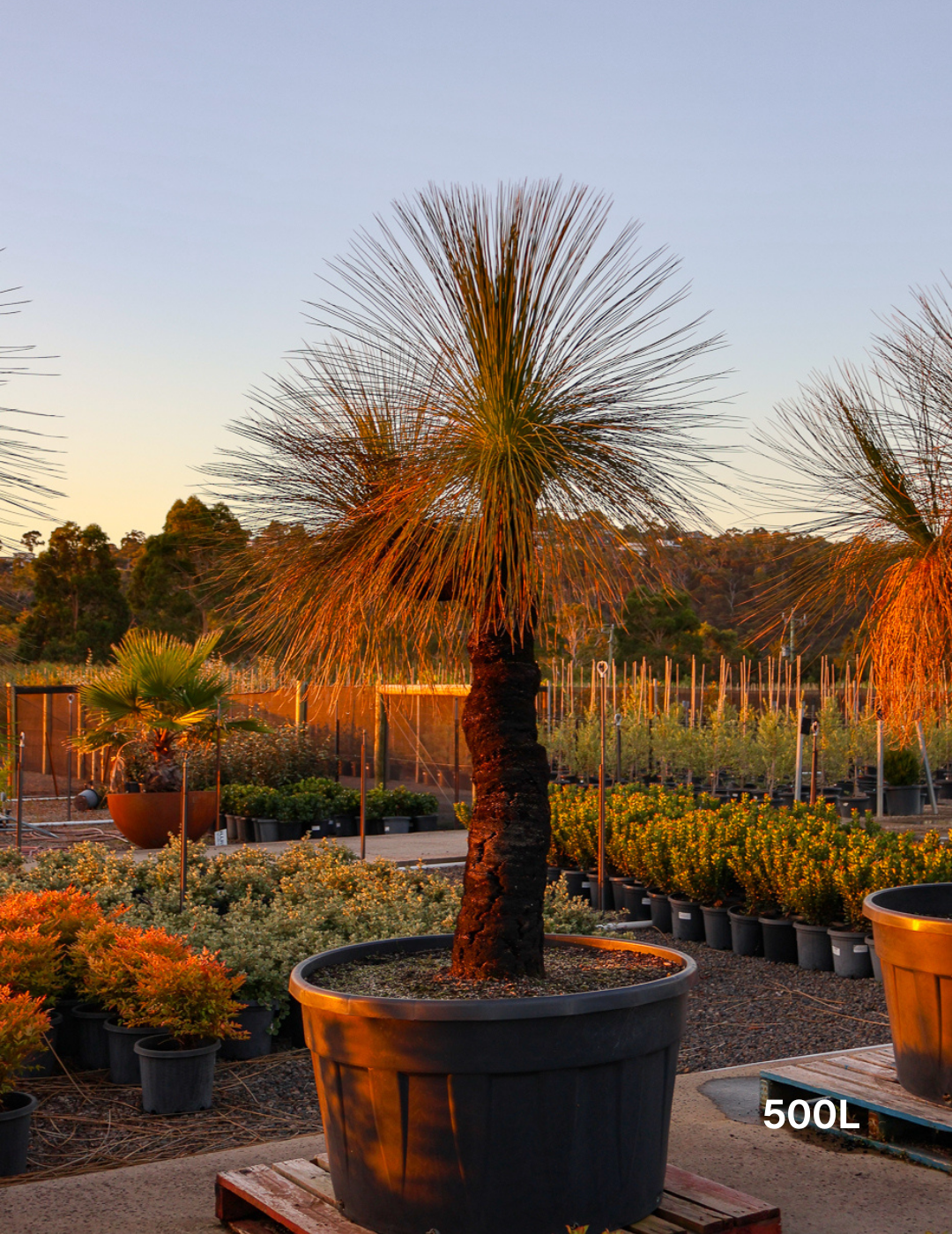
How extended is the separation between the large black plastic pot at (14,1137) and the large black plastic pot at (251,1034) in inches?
48.5

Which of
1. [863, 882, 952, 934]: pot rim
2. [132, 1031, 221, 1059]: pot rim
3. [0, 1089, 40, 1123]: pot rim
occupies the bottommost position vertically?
[132, 1031, 221, 1059]: pot rim

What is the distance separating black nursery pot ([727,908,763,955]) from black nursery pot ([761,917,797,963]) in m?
0.12

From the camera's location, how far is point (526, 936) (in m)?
2.77

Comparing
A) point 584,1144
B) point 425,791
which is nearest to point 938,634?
point 584,1144

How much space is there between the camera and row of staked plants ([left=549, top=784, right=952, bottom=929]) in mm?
5914

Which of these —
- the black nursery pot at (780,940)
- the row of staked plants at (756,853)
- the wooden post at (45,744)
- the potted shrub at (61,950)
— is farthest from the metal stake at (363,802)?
the wooden post at (45,744)

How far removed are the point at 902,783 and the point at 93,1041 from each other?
40.7 ft

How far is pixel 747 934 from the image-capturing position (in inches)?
Answer: 260

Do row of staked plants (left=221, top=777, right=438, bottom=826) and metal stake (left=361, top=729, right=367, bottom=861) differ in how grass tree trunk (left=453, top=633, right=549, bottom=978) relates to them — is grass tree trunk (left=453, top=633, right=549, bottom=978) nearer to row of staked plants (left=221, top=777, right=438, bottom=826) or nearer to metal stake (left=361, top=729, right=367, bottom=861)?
metal stake (left=361, top=729, right=367, bottom=861)

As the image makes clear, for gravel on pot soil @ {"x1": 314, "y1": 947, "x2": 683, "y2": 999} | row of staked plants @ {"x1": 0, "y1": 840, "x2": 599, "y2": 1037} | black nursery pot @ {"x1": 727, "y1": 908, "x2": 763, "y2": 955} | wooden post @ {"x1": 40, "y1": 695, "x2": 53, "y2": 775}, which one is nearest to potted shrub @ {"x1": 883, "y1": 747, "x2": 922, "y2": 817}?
black nursery pot @ {"x1": 727, "y1": 908, "x2": 763, "y2": 955}

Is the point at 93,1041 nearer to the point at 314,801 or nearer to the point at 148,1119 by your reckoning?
the point at 148,1119

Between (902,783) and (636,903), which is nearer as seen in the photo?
(636,903)

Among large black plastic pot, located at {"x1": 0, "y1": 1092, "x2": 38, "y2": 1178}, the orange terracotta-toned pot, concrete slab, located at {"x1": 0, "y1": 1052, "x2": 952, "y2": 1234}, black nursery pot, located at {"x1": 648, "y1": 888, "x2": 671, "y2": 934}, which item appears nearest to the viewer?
concrete slab, located at {"x1": 0, "y1": 1052, "x2": 952, "y2": 1234}

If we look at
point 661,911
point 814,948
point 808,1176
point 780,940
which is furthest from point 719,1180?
point 661,911
